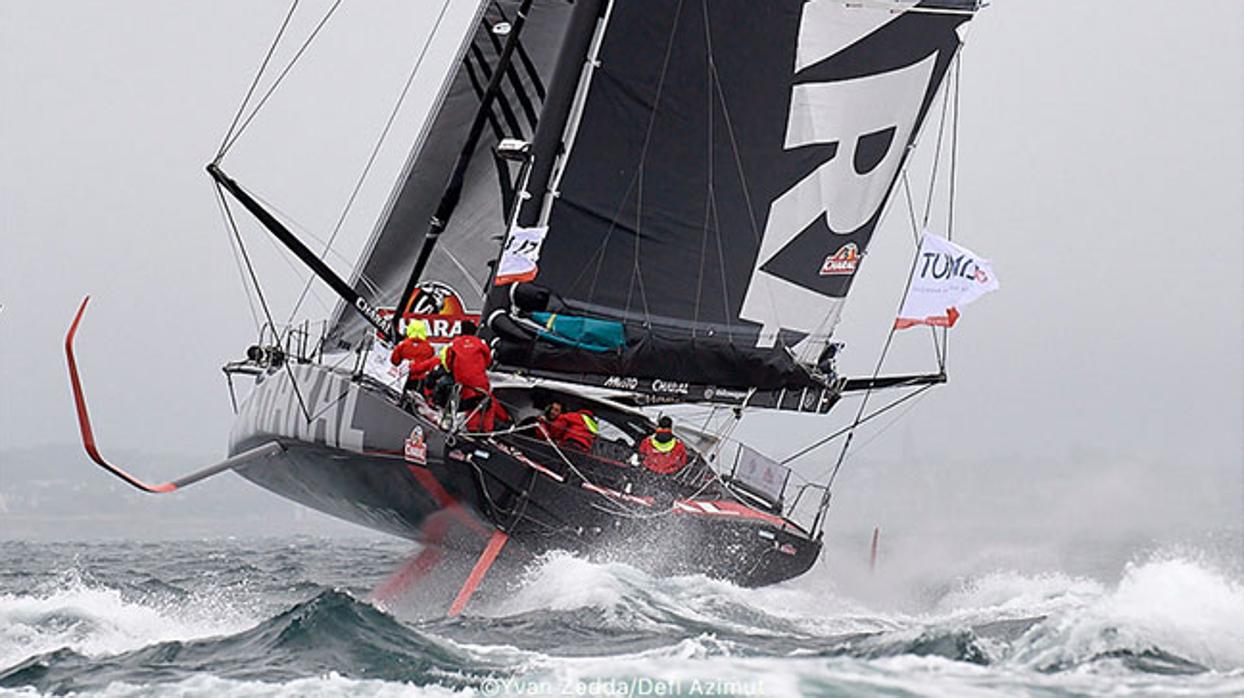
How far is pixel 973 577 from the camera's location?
51.2ft

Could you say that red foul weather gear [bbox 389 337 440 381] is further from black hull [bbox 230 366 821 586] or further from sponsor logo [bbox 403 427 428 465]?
sponsor logo [bbox 403 427 428 465]

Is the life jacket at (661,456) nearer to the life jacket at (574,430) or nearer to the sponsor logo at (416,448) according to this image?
the life jacket at (574,430)

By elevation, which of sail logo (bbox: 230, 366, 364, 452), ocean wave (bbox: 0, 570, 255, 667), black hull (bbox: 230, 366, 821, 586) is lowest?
ocean wave (bbox: 0, 570, 255, 667)

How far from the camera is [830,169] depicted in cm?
1496

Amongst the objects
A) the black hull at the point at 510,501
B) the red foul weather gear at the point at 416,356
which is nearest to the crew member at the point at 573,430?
the black hull at the point at 510,501

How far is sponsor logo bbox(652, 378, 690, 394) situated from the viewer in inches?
536

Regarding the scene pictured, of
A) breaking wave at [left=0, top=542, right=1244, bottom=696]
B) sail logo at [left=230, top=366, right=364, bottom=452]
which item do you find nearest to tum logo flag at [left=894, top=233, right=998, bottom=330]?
breaking wave at [left=0, top=542, right=1244, bottom=696]

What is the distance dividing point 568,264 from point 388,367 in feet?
5.80

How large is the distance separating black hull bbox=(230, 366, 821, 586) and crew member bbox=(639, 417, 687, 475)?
208 millimetres

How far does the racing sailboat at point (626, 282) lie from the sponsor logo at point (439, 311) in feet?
0.08

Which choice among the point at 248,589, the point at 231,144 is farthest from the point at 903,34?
the point at 248,589

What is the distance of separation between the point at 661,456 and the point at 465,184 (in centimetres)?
449

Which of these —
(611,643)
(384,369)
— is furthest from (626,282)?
(611,643)

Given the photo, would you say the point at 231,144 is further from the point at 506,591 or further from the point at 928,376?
the point at 928,376
